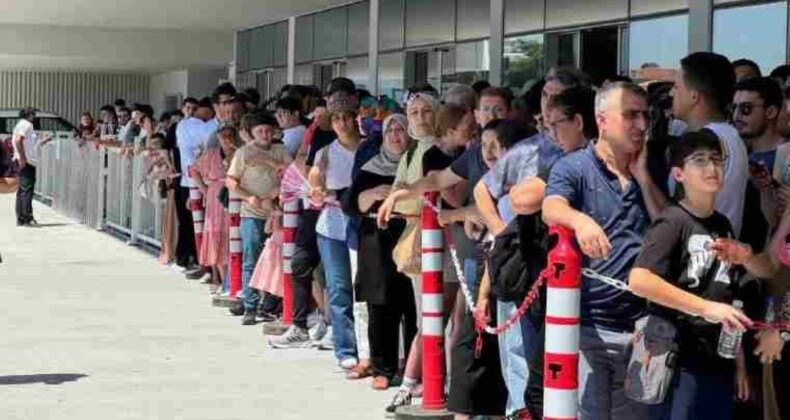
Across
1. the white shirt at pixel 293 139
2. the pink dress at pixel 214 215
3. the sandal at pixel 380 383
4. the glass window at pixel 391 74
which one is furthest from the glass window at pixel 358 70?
the sandal at pixel 380 383

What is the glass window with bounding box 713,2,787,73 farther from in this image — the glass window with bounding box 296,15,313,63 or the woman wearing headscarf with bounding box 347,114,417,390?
the glass window with bounding box 296,15,313,63

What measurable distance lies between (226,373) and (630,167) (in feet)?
16.6

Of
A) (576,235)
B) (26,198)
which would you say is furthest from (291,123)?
(26,198)

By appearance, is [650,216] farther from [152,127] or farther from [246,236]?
[152,127]

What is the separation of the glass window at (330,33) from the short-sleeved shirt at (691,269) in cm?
2447

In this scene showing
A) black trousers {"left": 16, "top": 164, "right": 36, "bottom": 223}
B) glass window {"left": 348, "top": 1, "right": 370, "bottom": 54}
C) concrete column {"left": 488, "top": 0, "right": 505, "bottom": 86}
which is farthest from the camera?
glass window {"left": 348, "top": 1, "right": 370, "bottom": 54}

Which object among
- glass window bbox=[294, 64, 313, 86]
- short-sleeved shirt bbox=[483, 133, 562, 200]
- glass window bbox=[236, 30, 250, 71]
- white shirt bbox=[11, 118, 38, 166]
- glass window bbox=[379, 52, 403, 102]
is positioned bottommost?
short-sleeved shirt bbox=[483, 133, 562, 200]

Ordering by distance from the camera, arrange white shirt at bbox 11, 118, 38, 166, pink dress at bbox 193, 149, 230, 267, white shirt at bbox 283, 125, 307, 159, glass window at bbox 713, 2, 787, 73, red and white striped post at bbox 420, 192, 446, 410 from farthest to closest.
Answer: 1. white shirt at bbox 11, 118, 38, 166
2. glass window at bbox 713, 2, 787, 73
3. pink dress at bbox 193, 149, 230, 267
4. white shirt at bbox 283, 125, 307, 159
5. red and white striped post at bbox 420, 192, 446, 410

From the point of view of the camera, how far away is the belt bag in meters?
5.16

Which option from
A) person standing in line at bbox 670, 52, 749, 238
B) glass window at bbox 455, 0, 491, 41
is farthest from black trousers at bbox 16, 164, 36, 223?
person standing in line at bbox 670, 52, 749, 238

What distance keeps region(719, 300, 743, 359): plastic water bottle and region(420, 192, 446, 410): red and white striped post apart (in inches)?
122

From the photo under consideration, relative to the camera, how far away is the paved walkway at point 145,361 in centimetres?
874

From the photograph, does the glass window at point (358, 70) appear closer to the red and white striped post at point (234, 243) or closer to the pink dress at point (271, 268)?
the red and white striped post at point (234, 243)

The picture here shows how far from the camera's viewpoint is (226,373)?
9.95 m
